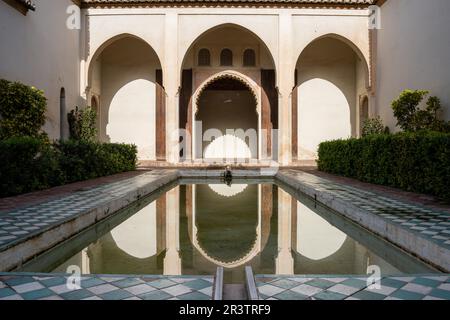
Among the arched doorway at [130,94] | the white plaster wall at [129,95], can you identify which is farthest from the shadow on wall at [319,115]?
the white plaster wall at [129,95]

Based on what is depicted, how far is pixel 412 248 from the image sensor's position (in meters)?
3.88

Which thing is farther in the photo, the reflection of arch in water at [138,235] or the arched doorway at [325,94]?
the arched doorway at [325,94]

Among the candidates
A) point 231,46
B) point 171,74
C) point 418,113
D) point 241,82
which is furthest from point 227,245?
point 231,46

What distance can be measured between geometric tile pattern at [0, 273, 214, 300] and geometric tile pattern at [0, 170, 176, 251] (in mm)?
747

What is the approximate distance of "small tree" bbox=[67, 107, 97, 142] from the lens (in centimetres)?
1502

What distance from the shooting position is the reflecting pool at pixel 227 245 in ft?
11.8

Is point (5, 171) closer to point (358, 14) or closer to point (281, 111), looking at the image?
point (281, 111)

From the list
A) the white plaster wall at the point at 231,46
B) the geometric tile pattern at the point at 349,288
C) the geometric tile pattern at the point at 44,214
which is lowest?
the geometric tile pattern at the point at 349,288

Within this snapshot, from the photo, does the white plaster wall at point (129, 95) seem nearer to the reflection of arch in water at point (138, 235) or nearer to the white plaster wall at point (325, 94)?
the white plaster wall at point (325, 94)

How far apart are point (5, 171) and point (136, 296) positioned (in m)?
5.52

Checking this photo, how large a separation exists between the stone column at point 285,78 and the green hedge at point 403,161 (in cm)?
500

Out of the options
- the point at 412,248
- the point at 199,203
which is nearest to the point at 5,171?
the point at 199,203

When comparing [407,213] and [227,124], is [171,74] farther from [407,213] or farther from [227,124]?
[407,213]

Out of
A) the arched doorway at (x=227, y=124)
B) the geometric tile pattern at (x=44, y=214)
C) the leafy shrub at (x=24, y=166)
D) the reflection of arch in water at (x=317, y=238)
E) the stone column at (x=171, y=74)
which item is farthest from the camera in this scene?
the arched doorway at (x=227, y=124)
